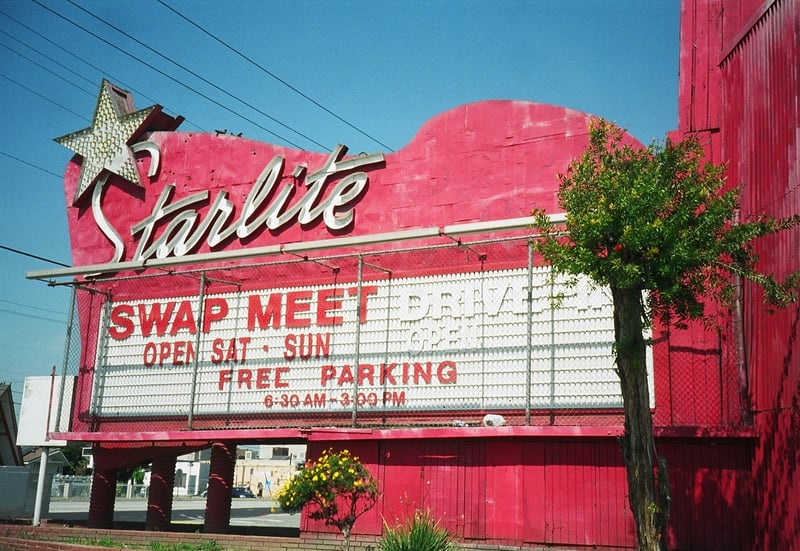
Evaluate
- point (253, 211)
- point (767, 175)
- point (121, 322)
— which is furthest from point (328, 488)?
point (121, 322)

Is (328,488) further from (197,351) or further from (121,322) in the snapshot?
(121,322)

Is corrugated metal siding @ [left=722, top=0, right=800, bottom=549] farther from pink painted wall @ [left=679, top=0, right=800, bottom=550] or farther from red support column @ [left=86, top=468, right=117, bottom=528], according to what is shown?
red support column @ [left=86, top=468, right=117, bottom=528]

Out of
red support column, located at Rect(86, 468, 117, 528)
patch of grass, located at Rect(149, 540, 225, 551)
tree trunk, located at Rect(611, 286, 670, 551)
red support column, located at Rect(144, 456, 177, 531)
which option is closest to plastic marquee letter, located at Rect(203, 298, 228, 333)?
red support column, located at Rect(144, 456, 177, 531)

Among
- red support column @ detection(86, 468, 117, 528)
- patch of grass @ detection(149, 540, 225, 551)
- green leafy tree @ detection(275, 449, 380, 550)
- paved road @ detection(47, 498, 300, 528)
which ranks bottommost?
paved road @ detection(47, 498, 300, 528)

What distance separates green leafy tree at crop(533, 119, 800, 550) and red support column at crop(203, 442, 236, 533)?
11007 millimetres

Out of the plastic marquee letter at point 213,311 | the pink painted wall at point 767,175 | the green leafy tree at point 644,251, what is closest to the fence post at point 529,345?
the pink painted wall at point 767,175

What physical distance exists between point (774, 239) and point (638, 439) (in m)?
4.48

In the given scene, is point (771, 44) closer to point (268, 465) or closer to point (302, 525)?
point (302, 525)

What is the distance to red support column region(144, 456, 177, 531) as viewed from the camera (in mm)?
21500

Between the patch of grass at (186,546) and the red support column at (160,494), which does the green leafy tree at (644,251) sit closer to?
the patch of grass at (186,546)

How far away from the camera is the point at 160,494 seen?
21641 mm

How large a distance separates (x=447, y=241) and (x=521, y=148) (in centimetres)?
241

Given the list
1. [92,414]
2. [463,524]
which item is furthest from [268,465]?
[463,524]

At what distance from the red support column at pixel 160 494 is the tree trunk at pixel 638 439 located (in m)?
13.6
